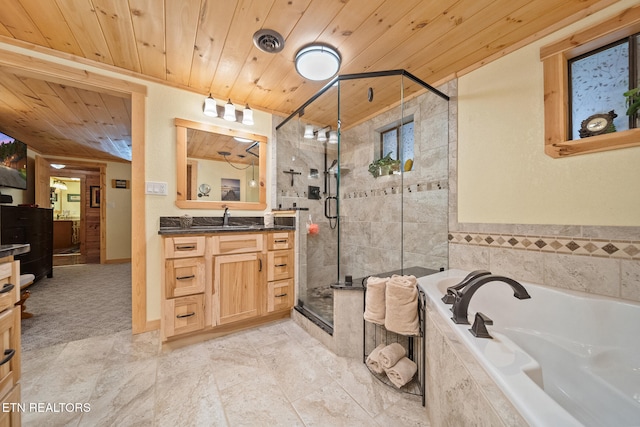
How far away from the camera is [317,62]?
1.82 m

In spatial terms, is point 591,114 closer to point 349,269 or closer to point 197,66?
point 349,269

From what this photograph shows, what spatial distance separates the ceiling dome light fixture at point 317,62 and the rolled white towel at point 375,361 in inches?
83.6

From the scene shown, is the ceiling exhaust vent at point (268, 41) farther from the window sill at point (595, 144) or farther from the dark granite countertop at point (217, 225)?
the window sill at point (595, 144)

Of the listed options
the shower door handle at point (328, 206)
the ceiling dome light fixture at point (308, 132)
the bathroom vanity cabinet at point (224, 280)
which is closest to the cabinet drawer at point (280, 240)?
the bathroom vanity cabinet at point (224, 280)

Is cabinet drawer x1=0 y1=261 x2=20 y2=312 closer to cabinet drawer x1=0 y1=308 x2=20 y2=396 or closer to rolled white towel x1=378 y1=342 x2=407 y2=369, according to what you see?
cabinet drawer x1=0 y1=308 x2=20 y2=396

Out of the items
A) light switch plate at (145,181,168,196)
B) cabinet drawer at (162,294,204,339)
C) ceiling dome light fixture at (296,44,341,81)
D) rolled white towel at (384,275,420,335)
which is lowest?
cabinet drawer at (162,294,204,339)

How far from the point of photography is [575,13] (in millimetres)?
1414

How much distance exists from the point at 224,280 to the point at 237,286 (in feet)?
0.42

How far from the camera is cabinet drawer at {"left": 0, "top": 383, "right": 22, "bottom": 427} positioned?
0.81 metres

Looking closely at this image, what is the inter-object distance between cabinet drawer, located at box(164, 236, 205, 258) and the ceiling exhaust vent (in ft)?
4.94

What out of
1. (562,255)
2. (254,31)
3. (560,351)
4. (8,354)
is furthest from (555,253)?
(8,354)

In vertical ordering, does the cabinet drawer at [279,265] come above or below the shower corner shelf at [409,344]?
above

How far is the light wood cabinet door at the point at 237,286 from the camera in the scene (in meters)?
1.94

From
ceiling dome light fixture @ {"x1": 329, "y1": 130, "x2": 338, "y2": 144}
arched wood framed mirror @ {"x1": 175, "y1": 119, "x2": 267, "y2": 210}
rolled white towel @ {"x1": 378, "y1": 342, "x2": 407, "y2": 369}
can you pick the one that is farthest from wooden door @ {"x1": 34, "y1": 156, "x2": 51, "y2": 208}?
rolled white towel @ {"x1": 378, "y1": 342, "x2": 407, "y2": 369}
